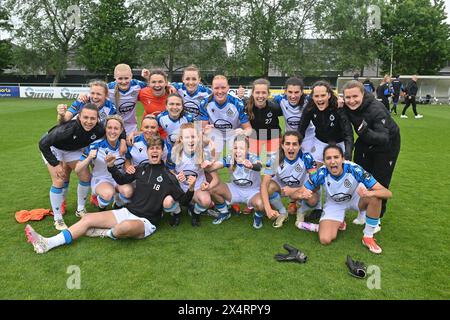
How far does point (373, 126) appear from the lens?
158 inches

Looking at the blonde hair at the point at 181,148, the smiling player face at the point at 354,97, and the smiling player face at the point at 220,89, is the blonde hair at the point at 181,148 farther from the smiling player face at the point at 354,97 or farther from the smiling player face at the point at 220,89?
the smiling player face at the point at 354,97

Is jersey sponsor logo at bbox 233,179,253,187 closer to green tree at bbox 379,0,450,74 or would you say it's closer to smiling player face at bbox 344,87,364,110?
smiling player face at bbox 344,87,364,110

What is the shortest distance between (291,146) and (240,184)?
2.84ft

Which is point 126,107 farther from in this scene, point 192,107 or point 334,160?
point 334,160

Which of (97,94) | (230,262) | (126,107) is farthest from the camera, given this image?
(126,107)

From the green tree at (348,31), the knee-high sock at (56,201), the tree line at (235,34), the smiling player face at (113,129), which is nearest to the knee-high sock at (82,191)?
the knee-high sock at (56,201)

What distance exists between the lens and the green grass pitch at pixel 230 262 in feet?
9.46

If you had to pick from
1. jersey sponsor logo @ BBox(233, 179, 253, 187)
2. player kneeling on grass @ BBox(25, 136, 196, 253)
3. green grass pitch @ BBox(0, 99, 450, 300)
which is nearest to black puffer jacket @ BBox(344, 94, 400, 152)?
green grass pitch @ BBox(0, 99, 450, 300)

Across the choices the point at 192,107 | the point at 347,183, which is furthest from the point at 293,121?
the point at 192,107

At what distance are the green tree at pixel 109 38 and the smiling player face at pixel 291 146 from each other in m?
31.4

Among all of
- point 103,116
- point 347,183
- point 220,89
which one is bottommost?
point 347,183

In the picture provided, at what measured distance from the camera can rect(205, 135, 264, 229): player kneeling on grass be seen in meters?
4.37

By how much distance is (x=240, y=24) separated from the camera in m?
33.1

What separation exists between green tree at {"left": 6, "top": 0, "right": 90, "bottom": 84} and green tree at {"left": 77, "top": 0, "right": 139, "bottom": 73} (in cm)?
171
